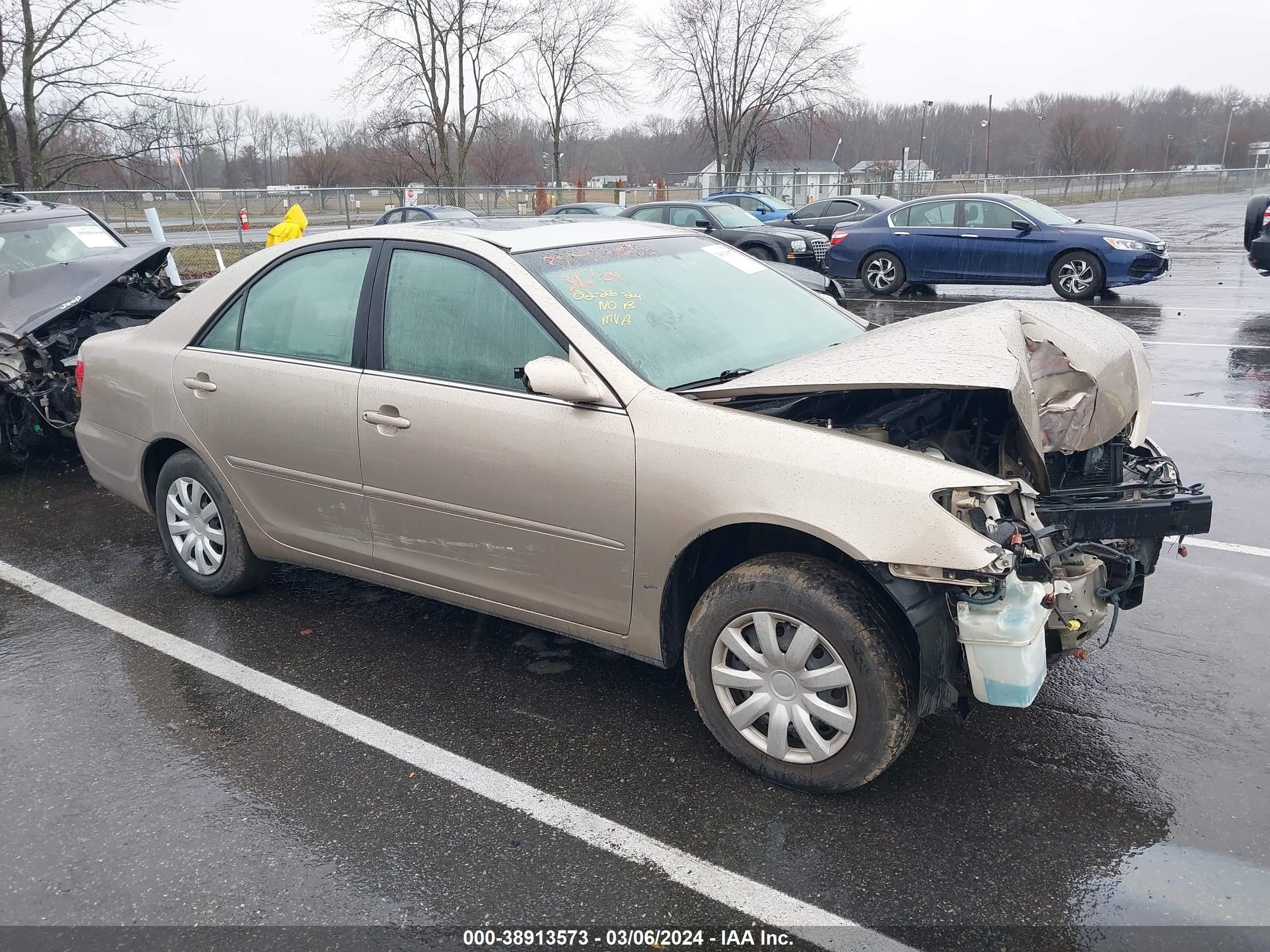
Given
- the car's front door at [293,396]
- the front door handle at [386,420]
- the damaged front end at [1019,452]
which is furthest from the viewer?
the car's front door at [293,396]

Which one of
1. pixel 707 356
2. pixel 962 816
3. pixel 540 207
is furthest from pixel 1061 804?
pixel 540 207

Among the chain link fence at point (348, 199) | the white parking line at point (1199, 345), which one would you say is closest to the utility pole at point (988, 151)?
the chain link fence at point (348, 199)

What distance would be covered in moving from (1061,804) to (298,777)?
240 cm

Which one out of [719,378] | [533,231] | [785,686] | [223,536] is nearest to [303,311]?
[533,231]

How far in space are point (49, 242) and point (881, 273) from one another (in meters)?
11.6

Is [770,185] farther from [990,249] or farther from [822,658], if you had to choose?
[822,658]

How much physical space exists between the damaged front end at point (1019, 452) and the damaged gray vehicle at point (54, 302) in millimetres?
5434

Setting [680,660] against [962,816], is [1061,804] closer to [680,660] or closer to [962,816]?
[962,816]

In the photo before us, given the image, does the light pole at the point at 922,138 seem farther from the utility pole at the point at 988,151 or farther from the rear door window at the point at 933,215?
the rear door window at the point at 933,215

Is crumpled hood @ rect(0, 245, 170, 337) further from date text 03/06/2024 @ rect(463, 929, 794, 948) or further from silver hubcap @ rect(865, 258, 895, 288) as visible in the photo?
silver hubcap @ rect(865, 258, 895, 288)

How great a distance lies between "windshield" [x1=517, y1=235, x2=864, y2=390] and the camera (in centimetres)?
339

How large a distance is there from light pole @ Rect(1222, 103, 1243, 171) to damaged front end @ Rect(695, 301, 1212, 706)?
303 feet

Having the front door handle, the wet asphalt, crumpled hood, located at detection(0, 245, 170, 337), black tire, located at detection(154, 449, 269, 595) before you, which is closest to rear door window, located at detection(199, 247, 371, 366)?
the front door handle

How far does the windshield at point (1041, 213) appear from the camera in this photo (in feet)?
46.0
